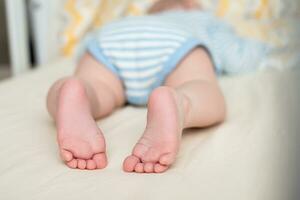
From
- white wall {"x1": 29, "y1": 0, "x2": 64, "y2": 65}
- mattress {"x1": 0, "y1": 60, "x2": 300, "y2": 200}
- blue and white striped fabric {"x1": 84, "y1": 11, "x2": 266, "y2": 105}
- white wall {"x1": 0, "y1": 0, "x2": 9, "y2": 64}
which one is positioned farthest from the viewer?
white wall {"x1": 0, "y1": 0, "x2": 9, "y2": 64}

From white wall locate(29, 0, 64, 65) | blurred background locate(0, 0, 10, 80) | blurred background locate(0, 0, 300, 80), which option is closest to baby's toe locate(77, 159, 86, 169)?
blurred background locate(0, 0, 300, 80)

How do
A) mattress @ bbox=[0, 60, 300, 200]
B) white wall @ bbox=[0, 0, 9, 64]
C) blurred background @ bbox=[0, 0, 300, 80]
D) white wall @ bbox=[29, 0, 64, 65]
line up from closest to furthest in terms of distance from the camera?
mattress @ bbox=[0, 60, 300, 200], blurred background @ bbox=[0, 0, 300, 80], white wall @ bbox=[29, 0, 64, 65], white wall @ bbox=[0, 0, 9, 64]

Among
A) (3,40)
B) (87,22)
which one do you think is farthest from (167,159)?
(3,40)

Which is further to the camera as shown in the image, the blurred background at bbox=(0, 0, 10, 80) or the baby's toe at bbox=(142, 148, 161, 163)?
the blurred background at bbox=(0, 0, 10, 80)

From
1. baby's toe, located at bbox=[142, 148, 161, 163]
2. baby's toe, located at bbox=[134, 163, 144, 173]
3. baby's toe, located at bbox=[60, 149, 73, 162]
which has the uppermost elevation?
baby's toe, located at bbox=[142, 148, 161, 163]

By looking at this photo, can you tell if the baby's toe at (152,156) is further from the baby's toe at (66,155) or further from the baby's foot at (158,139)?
the baby's toe at (66,155)

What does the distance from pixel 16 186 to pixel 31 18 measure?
1.09 metres

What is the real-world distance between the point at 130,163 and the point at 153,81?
34 centimetres

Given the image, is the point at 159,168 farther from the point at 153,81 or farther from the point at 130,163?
the point at 153,81

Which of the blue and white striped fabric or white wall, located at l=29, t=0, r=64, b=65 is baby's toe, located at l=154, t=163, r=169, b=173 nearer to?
the blue and white striped fabric

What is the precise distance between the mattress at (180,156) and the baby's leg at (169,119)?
0.07 ft

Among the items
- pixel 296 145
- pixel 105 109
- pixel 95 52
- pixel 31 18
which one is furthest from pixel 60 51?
pixel 296 145

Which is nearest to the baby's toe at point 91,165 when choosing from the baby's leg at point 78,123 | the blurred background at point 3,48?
the baby's leg at point 78,123

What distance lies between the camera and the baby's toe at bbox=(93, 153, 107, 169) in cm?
69
